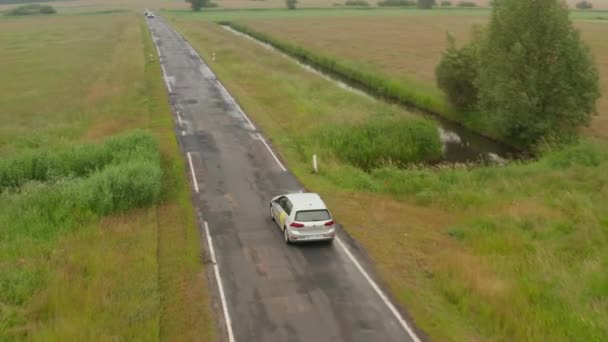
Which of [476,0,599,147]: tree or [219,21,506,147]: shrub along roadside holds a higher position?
[476,0,599,147]: tree

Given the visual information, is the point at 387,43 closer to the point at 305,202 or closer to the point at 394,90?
the point at 394,90

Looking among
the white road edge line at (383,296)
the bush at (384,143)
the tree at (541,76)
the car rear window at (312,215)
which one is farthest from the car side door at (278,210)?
the tree at (541,76)

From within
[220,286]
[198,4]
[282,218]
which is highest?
[198,4]

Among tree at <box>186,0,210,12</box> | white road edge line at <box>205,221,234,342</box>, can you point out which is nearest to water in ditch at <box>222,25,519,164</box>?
white road edge line at <box>205,221,234,342</box>

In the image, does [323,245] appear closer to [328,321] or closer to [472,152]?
[328,321]

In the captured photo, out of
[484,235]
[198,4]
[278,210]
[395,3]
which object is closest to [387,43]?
[484,235]

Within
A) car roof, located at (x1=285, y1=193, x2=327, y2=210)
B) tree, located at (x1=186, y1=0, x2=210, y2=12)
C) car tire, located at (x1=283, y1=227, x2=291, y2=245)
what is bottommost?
car tire, located at (x1=283, y1=227, x2=291, y2=245)

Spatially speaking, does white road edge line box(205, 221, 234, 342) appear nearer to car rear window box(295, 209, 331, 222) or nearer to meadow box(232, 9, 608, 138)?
car rear window box(295, 209, 331, 222)

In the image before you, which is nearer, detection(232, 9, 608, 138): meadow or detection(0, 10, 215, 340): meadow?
detection(0, 10, 215, 340): meadow
